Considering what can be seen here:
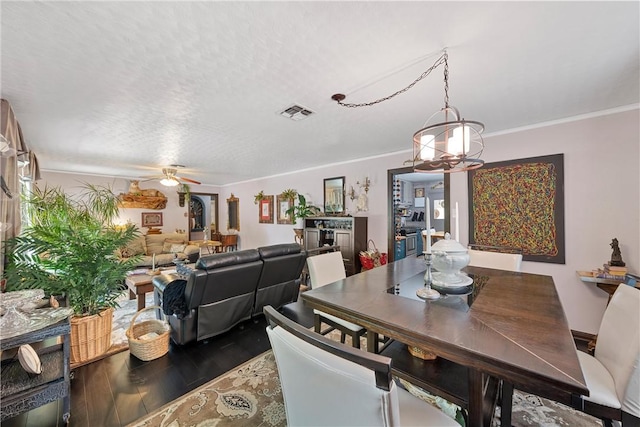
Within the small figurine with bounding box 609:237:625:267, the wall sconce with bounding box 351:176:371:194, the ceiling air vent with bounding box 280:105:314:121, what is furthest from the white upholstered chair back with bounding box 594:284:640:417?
the wall sconce with bounding box 351:176:371:194

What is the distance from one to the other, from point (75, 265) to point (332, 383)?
254 centimetres

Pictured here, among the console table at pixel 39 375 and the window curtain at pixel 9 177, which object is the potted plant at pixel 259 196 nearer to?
the window curtain at pixel 9 177

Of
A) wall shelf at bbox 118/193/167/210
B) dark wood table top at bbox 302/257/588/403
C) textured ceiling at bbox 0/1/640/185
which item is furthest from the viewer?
wall shelf at bbox 118/193/167/210

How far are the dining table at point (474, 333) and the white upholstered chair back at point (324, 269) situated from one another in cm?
45

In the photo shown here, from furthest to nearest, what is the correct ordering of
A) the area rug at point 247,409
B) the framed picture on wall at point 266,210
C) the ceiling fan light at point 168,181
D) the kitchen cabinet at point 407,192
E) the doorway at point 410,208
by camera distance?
the kitchen cabinet at point 407,192, the framed picture on wall at point 266,210, the ceiling fan light at point 168,181, the doorway at point 410,208, the area rug at point 247,409

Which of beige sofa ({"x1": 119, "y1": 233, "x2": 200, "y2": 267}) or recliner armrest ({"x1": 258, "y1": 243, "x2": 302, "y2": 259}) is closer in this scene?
recliner armrest ({"x1": 258, "y1": 243, "x2": 302, "y2": 259})

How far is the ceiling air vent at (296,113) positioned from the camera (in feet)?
8.04

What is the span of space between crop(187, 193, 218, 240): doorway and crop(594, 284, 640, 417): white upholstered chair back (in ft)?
27.8

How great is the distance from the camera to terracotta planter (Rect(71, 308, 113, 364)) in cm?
221

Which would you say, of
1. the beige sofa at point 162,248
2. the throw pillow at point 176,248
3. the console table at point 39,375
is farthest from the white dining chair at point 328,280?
the throw pillow at point 176,248

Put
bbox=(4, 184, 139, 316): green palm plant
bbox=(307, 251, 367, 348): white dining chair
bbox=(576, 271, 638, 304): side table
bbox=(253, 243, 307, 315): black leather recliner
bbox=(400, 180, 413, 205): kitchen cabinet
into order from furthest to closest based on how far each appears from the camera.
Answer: bbox=(400, 180, 413, 205): kitchen cabinet → bbox=(253, 243, 307, 315): black leather recliner → bbox=(576, 271, 638, 304): side table → bbox=(4, 184, 139, 316): green palm plant → bbox=(307, 251, 367, 348): white dining chair

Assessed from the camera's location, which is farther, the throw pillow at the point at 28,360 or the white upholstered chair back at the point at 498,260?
the white upholstered chair back at the point at 498,260

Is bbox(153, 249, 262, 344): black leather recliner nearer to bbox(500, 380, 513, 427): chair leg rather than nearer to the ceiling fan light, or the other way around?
bbox(500, 380, 513, 427): chair leg

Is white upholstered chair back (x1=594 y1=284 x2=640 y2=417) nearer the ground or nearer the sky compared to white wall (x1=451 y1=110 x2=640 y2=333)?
nearer the ground
